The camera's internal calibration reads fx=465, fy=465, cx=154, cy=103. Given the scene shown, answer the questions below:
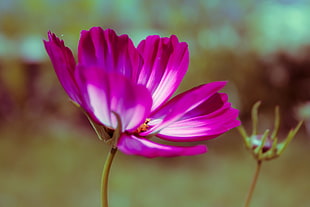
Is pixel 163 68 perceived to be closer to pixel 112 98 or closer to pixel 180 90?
pixel 112 98

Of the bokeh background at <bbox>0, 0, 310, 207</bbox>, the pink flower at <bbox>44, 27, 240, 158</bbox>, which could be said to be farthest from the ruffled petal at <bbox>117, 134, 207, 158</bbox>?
the bokeh background at <bbox>0, 0, 310, 207</bbox>

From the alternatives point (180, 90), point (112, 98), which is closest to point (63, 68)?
point (112, 98)

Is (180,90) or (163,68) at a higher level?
(163,68)

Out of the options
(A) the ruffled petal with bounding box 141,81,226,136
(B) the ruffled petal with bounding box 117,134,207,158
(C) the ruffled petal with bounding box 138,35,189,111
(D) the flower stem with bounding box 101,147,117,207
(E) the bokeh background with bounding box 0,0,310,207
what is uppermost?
(C) the ruffled petal with bounding box 138,35,189,111

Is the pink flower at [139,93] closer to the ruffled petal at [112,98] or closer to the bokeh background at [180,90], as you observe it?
the ruffled petal at [112,98]

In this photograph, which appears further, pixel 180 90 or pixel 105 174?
pixel 180 90

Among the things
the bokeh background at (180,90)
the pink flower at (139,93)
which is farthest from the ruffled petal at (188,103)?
the bokeh background at (180,90)

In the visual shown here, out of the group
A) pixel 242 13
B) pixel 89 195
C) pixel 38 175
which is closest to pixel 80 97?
pixel 89 195

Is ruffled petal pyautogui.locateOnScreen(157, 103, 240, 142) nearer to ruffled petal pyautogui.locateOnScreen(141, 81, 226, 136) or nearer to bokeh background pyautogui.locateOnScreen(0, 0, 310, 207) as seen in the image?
ruffled petal pyautogui.locateOnScreen(141, 81, 226, 136)
